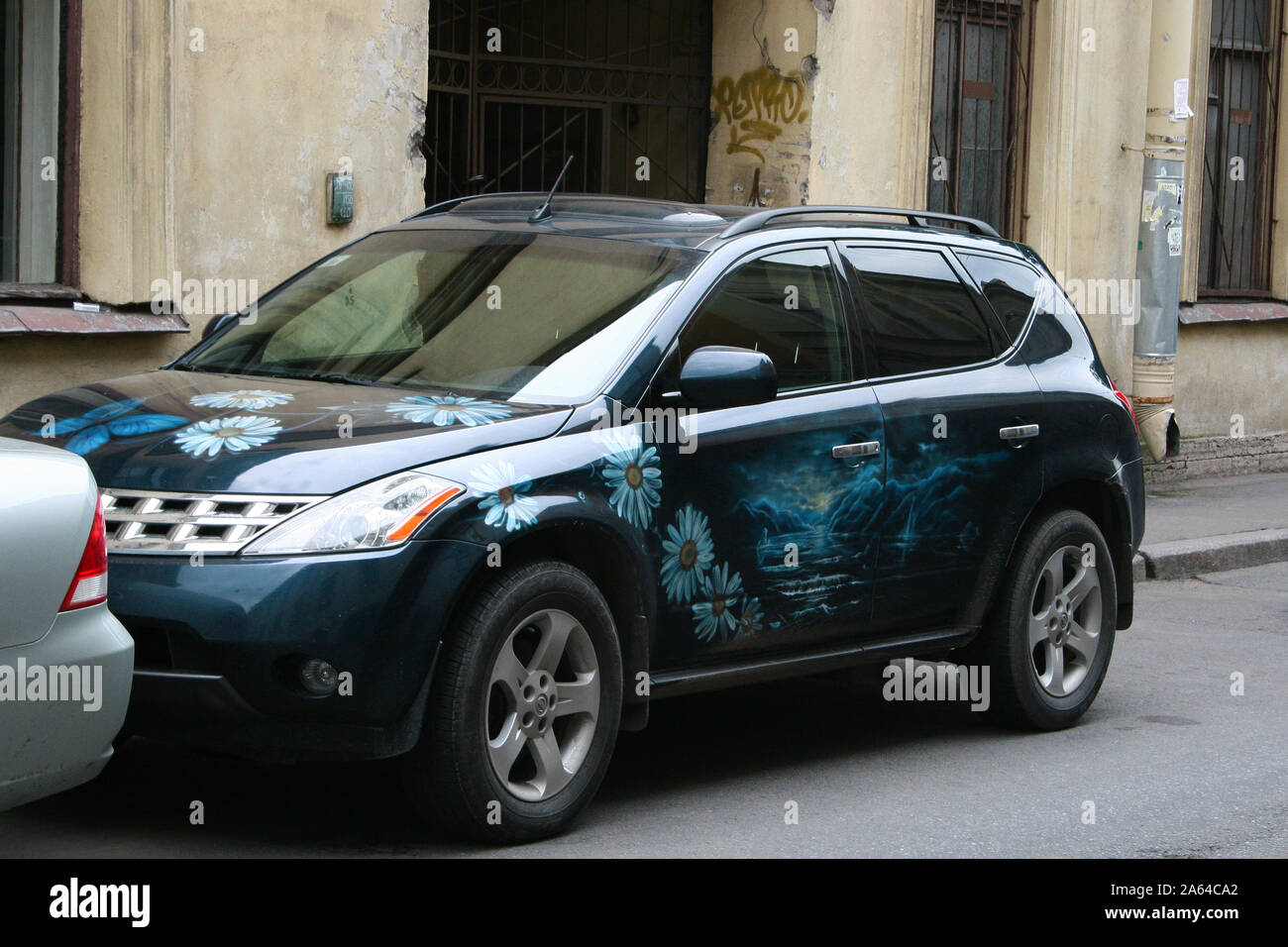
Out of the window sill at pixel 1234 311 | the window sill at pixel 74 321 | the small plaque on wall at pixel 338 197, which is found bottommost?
the window sill at pixel 74 321

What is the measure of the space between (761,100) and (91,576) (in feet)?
30.7

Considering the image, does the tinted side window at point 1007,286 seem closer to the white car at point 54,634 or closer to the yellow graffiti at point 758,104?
the white car at point 54,634

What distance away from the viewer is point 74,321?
8.71m

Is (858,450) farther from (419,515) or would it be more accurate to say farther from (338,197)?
(338,197)

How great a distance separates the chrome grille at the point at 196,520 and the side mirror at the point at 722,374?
124 cm

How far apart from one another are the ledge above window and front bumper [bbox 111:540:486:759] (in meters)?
4.18

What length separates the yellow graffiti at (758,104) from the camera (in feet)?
41.7

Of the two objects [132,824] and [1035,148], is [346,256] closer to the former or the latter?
[132,824]

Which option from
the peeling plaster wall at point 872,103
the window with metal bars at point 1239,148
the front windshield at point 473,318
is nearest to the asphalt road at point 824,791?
the front windshield at point 473,318

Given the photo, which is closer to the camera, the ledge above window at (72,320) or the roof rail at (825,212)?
the roof rail at (825,212)

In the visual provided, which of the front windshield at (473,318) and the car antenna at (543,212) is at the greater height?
the car antenna at (543,212)

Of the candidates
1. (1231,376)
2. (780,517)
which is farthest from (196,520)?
(1231,376)

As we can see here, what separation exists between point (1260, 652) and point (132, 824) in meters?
5.60

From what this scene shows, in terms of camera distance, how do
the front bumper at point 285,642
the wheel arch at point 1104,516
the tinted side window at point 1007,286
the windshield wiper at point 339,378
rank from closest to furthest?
the front bumper at point 285,642
the windshield wiper at point 339,378
the wheel arch at point 1104,516
the tinted side window at point 1007,286
